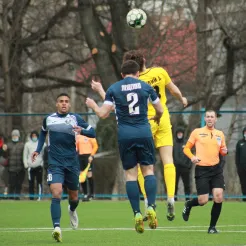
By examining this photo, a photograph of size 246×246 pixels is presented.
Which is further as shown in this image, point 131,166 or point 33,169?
point 33,169

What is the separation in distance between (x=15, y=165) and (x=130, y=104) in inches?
584

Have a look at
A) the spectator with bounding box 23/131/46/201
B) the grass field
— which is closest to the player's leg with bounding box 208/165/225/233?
the grass field

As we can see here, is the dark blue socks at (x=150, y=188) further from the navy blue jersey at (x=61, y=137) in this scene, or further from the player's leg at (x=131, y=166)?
the navy blue jersey at (x=61, y=137)

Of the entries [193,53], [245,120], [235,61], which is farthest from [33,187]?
[193,53]

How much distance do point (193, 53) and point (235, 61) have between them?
5782 millimetres

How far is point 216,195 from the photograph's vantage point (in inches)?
550

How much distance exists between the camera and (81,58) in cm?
3484

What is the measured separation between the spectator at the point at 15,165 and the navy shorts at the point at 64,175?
1212 cm

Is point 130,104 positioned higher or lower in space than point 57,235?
higher

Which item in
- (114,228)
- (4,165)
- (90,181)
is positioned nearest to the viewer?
(114,228)

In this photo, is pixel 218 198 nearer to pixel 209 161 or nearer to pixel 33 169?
pixel 209 161

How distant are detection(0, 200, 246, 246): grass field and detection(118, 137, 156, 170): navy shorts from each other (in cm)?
103

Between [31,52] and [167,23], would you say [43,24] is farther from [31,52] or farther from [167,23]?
[167,23]

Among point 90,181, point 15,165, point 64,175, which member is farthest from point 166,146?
point 15,165
